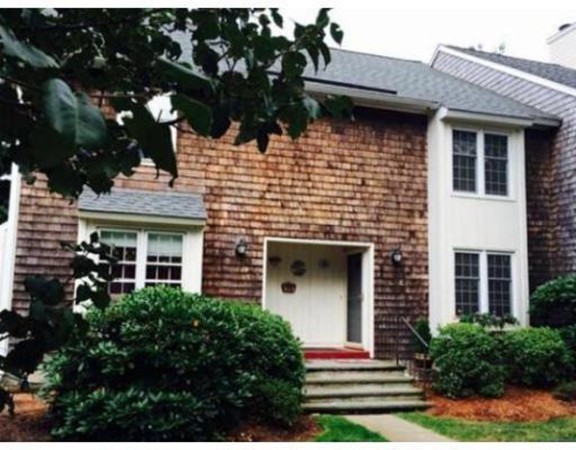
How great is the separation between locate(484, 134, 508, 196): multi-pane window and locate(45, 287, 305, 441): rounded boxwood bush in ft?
21.5

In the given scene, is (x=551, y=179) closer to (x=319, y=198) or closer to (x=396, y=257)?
(x=396, y=257)

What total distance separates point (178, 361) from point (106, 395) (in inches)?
34.2

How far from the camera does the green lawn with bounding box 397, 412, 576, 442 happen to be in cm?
726

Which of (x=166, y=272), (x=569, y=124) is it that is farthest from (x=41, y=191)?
(x=569, y=124)

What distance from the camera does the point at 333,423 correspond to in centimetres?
784

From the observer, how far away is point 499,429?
25.6ft

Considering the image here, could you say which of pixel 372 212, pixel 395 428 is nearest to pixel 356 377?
pixel 395 428

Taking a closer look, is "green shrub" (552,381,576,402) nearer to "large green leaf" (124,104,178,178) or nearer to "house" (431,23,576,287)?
"house" (431,23,576,287)

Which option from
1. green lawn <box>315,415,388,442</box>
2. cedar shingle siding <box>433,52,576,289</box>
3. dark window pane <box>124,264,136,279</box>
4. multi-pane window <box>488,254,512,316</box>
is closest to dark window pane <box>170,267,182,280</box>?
dark window pane <box>124,264,136,279</box>

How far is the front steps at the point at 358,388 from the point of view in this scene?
8.74 m

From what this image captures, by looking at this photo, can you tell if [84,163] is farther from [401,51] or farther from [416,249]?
[401,51]

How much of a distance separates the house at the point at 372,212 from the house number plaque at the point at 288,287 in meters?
0.03

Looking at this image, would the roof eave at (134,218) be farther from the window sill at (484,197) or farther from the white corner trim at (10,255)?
the window sill at (484,197)

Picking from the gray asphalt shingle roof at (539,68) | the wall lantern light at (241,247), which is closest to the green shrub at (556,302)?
the gray asphalt shingle roof at (539,68)
